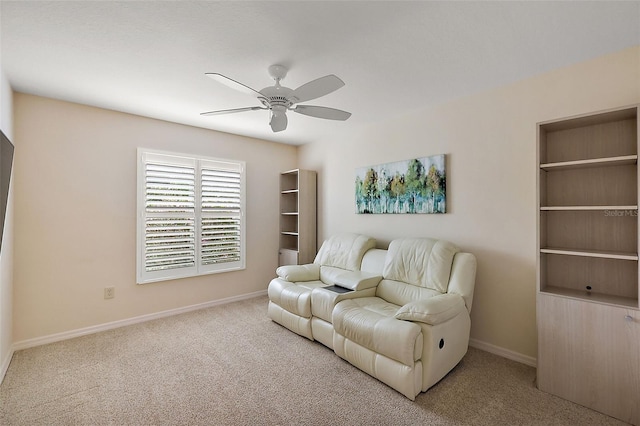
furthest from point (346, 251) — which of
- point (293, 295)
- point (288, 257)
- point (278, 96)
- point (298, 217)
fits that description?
point (278, 96)

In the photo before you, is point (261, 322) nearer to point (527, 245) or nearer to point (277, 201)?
point (277, 201)

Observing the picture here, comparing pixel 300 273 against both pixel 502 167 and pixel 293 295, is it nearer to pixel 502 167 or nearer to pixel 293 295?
pixel 293 295

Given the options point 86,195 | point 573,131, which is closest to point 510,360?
point 573,131

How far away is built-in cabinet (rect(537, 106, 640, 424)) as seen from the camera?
74.3 inches

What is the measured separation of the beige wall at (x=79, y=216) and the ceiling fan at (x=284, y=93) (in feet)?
6.44

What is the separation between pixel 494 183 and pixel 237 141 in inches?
137

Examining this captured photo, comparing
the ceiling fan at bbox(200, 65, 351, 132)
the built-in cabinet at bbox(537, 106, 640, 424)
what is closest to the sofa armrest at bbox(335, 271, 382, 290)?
the built-in cabinet at bbox(537, 106, 640, 424)

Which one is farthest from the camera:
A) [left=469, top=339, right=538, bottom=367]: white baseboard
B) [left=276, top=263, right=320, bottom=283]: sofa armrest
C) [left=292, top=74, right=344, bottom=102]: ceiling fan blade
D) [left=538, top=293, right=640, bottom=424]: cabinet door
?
[left=276, top=263, right=320, bottom=283]: sofa armrest

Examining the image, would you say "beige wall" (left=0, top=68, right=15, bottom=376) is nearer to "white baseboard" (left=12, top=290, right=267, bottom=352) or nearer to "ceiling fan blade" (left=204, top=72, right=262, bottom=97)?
"white baseboard" (left=12, top=290, right=267, bottom=352)

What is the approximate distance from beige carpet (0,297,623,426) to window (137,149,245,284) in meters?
1.05

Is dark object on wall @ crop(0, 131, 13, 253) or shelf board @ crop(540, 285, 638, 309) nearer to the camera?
dark object on wall @ crop(0, 131, 13, 253)

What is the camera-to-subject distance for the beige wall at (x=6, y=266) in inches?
93.9

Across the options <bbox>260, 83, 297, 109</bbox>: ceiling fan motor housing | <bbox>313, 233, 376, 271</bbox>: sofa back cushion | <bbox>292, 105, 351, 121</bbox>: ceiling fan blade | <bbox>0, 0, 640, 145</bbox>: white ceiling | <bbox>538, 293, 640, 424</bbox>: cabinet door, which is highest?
<bbox>0, 0, 640, 145</bbox>: white ceiling

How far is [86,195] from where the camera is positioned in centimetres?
322
